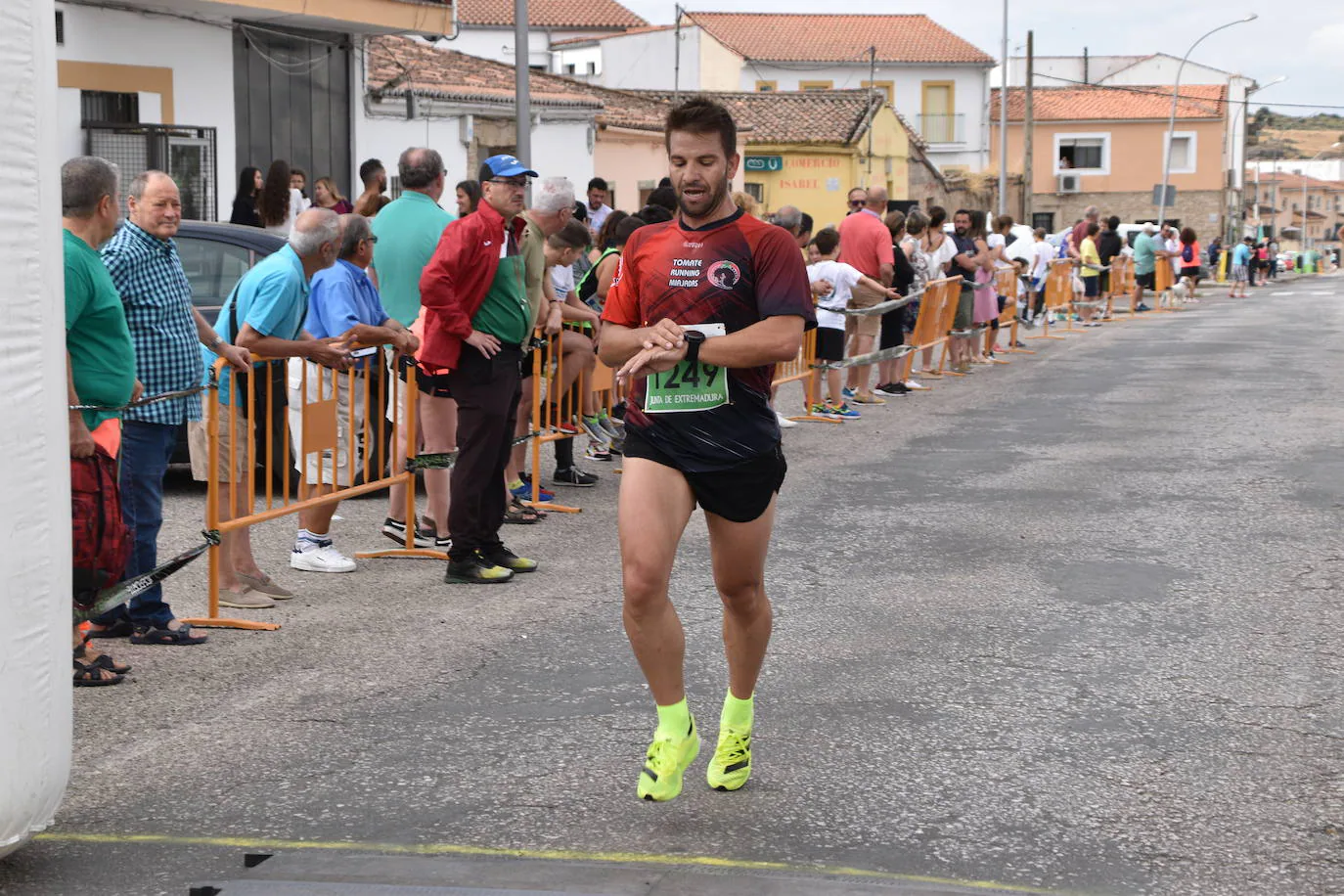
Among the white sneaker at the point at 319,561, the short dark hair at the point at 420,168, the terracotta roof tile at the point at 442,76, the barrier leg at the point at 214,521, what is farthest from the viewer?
the terracotta roof tile at the point at 442,76

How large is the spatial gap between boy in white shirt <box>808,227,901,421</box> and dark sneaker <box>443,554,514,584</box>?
7.31 m

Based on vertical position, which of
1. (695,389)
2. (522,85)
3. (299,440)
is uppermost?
(522,85)

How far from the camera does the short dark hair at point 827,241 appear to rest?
49.8 ft

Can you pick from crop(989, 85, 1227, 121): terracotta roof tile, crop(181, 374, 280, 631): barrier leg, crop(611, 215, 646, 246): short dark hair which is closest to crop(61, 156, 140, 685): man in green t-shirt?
crop(181, 374, 280, 631): barrier leg

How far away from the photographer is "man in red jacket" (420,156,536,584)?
27.0 ft

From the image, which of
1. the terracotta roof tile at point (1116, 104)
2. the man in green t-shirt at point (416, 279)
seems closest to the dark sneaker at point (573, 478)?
the man in green t-shirt at point (416, 279)

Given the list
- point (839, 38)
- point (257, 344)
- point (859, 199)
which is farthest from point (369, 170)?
point (839, 38)

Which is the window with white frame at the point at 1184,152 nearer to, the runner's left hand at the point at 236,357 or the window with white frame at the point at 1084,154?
the window with white frame at the point at 1084,154

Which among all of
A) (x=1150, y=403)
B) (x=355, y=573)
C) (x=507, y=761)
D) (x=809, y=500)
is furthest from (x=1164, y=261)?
(x=507, y=761)

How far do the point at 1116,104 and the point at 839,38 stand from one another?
13.5 metres

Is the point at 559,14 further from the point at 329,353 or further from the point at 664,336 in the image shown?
the point at 664,336

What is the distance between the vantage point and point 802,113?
53.6 metres

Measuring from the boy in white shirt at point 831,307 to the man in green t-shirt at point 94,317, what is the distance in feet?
30.7

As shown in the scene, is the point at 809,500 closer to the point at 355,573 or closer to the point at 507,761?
the point at 355,573
